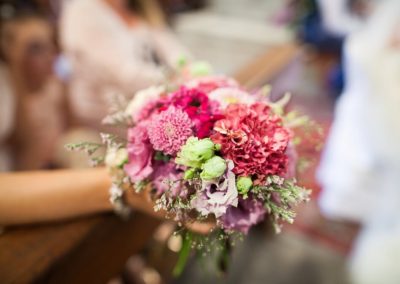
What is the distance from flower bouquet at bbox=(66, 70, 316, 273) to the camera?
411 mm

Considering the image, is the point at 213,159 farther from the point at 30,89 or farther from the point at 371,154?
the point at 371,154

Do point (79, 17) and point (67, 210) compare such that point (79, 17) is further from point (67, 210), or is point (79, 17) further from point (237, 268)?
point (237, 268)

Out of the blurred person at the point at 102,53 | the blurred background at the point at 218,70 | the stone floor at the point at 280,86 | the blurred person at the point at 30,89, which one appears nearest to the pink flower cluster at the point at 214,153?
the blurred background at the point at 218,70

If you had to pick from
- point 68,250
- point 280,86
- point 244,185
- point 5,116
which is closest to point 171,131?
point 244,185

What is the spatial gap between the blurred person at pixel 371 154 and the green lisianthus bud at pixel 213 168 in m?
1.28

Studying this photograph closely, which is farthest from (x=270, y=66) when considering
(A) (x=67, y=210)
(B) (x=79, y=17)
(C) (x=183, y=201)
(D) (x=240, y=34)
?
(C) (x=183, y=201)

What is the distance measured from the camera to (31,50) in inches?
47.9

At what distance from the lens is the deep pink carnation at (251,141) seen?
414 millimetres

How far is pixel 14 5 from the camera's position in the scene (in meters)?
1.17

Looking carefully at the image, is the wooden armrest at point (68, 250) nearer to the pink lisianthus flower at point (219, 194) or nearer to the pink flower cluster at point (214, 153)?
the pink flower cluster at point (214, 153)

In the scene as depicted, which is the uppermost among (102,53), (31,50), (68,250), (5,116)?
(102,53)

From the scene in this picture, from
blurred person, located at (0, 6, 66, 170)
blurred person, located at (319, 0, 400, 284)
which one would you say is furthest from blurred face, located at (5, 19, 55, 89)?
blurred person, located at (319, 0, 400, 284)

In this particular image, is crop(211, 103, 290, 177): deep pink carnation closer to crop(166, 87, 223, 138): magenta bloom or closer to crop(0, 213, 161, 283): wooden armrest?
crop(166, 87, 223, 138): magenta bloom

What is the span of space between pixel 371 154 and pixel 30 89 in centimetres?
153
